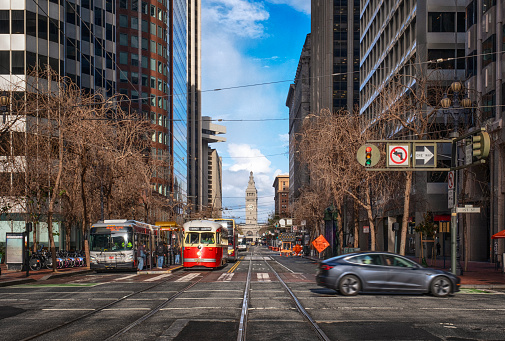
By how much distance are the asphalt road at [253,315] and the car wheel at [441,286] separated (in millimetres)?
296

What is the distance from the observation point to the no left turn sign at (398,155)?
25734 millimetres

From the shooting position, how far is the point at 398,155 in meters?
25.9

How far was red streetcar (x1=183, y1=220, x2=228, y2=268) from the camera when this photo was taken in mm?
38500

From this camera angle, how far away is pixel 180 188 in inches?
4562

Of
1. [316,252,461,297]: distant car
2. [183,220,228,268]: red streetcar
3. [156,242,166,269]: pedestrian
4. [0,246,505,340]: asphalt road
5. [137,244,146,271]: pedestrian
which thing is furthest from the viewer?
[156,242,166,269]: pedestrian

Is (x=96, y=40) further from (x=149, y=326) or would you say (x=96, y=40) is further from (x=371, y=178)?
(x=149, y=326)

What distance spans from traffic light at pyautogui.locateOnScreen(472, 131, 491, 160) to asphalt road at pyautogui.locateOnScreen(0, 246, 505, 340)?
5.07 m

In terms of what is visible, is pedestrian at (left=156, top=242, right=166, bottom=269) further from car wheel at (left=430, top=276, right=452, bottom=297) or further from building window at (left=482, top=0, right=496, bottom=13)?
building window at (left=482, top=0, right=496, bottom=13)

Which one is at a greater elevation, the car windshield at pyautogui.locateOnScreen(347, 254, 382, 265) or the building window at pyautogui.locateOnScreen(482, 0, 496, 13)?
the building window at pyautogui.locateOnScreen(482, 0, 496, 13)

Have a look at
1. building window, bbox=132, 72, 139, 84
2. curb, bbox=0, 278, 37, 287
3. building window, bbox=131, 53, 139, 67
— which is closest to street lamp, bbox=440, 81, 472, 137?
curb, bbox=0, 278, 37, 287

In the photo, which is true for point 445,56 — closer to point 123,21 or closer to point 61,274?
point 61,274

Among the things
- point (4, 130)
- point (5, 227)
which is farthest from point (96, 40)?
point (4, 130)

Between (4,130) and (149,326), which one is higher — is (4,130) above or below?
above

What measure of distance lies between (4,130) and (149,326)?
16178 millimetres
